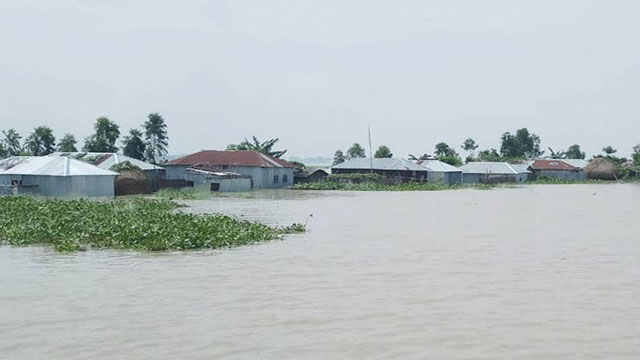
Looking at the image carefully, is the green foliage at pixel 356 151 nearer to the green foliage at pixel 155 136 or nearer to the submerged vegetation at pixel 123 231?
the green foliage at pixel 155 136

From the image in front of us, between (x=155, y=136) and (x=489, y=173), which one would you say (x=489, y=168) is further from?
(x=155, y=136)

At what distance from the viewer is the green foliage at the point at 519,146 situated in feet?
326

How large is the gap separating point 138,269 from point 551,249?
10391 mm

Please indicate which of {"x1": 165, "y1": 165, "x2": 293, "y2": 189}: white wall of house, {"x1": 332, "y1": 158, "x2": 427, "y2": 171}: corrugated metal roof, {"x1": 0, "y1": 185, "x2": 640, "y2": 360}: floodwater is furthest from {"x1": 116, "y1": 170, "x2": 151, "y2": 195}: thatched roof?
{"x1": 332, "y1": 158, "x2": 427, "y2": 171}: corrugated metal roof

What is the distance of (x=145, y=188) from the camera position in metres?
41.2

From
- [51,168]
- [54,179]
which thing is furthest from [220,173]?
[54,179]

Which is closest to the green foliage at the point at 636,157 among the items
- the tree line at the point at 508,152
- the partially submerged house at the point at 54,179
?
the tree line at the point at 508,152

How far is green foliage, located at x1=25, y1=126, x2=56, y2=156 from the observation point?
58.4 metres

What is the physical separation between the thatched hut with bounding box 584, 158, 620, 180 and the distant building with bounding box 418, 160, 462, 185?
1883 centimetres

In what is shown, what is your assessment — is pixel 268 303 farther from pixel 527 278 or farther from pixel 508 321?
pixel 527 278

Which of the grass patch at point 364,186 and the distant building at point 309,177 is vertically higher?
the distant building at point 309,177

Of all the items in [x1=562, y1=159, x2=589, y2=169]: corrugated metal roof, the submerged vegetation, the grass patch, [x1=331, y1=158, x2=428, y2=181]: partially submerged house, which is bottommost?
the submerged vegetation

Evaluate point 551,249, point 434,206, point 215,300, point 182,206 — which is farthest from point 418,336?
point 434,206

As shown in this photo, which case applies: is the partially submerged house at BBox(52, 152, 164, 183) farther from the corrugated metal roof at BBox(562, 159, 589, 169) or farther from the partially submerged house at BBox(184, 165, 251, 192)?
the corrugated metal roof at BBox(562, 159, 589, 169)
